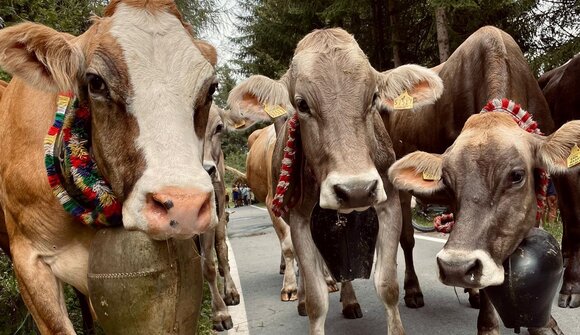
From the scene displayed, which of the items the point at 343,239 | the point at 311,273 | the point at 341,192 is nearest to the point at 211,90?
the point at 341,192

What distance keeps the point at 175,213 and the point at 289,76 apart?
217 cm

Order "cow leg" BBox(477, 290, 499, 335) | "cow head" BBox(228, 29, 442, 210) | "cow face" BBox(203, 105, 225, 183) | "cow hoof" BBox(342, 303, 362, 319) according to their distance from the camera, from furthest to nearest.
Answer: "cow face" BBox(203, 105, 225, 183)
"cow hoof" BBox(342, 303, 362, 319)
"cow leg" BBox(477, 290, 499, 335)
"cow head" BBox(228, 29, 442, 210)

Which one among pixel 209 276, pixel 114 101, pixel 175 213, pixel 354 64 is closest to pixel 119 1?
pixel 114 101

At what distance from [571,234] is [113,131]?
14.5ft

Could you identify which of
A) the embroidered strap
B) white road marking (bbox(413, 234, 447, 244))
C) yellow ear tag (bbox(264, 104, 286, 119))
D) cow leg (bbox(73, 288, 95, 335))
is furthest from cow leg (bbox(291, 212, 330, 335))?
white road marking (bbox(413, 234, 447, 244))

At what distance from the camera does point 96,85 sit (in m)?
2.51

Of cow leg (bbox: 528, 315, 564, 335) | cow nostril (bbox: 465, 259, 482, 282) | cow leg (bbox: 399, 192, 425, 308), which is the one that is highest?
cow nostril (bbox: 465, 259, 482, 282)

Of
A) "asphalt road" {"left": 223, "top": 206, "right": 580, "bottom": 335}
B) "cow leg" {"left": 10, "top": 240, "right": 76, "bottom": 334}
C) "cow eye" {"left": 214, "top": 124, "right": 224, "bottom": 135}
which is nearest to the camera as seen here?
"cow leg" {"left": 10, "top": 240, "right": 76, "bottom": 334}

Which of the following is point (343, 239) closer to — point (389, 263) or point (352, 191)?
point (389, 263)

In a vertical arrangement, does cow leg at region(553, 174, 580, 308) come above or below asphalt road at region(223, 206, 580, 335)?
above

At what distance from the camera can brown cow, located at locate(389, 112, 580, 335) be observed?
2.98m

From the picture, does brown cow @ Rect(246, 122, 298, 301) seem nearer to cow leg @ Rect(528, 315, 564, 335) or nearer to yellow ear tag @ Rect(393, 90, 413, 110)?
yellow ear tag @ Rect(393, 90, 413, 110)

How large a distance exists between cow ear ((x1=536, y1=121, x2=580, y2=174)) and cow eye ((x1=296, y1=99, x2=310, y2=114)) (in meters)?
1.49

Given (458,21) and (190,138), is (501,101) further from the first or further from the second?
(458,21)
